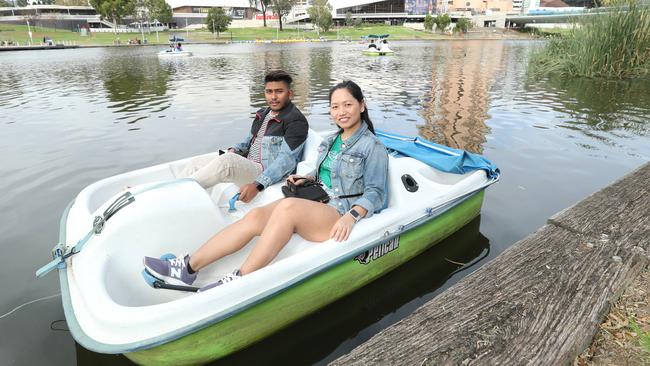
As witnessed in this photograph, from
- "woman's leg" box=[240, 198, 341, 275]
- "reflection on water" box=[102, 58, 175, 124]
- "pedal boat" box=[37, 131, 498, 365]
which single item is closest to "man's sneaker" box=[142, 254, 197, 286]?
"pedal boat" box=[37, 131, 498, 365]

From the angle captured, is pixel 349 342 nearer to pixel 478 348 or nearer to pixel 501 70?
pixel 478 348

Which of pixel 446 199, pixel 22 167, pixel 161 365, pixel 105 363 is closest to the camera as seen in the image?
pixel 161 365

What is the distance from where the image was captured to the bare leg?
10.7 feet

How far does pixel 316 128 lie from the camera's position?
1079 centimetres

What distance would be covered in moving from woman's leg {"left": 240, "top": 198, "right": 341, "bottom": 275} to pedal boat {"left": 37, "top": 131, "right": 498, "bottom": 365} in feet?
0.51

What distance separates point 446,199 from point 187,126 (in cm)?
866

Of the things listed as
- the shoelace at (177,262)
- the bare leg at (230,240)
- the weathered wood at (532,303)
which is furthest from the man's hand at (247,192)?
the weathered wood at (532,303)

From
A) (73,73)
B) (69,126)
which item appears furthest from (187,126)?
(73,73)

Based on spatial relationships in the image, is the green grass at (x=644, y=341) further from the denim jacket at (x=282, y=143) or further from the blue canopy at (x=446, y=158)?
the denim jacket at (x=282, y=143)

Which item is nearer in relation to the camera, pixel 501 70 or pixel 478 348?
pixel 478 348

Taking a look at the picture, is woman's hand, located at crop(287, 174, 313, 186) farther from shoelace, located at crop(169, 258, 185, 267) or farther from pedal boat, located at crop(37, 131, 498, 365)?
shoelace, located at crop(169, 258, 185, 267)

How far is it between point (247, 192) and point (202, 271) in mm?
1021

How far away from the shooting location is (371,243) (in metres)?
3.59

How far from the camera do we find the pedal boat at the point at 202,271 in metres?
2.59
